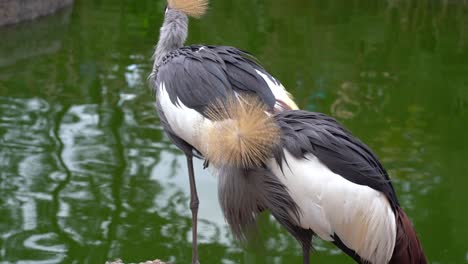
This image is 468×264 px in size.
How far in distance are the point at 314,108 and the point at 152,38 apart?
1.65 m

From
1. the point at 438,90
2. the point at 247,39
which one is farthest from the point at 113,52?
the point at 438,90

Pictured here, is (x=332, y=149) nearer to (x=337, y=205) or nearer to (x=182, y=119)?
(x=337, y=205)

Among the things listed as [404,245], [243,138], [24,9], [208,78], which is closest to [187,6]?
[208,78]

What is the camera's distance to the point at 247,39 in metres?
5.91

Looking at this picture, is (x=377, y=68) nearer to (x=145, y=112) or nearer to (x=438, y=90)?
(x=438, y=90)

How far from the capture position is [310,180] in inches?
76.0

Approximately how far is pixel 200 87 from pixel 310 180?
47 centimetres

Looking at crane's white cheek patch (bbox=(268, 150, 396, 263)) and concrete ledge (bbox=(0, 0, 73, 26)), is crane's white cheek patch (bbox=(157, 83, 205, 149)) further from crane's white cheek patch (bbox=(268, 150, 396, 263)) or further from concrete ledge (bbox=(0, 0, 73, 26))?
concrete ledge (bbox=(0, 0, 73, 26))

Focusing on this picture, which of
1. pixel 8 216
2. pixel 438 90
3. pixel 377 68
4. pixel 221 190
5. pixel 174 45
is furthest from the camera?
pixel 377 68

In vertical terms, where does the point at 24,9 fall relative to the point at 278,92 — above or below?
below

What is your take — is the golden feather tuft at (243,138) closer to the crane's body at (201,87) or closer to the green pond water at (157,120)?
the crane's body at (201,87)

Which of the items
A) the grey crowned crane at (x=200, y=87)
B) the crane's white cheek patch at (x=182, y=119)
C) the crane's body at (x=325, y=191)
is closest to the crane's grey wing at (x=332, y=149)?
the crane's body at (x=325, y=191)

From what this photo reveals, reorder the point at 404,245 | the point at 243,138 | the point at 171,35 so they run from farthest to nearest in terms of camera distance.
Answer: the point at 171,35
the point at 404,245
the point at 243,138

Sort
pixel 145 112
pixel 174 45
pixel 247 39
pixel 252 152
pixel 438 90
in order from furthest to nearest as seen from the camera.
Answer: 1. pixel 247 39
2. pixel 438 90
3. pixel 145 112
4. pixel 174 45
5. pixel 252 152
